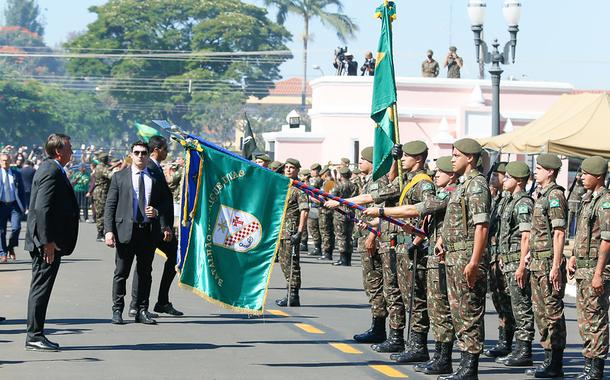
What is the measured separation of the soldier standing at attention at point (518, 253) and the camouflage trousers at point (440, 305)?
1.05 m

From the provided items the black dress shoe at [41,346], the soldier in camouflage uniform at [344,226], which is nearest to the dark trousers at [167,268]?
the black dress shoe at [41,346]

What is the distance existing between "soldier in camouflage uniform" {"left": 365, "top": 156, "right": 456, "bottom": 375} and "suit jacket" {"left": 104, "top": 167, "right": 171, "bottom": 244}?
11.4ft

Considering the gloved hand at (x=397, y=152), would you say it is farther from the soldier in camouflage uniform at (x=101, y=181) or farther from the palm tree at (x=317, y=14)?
the palm tree at (x=317, y=14)

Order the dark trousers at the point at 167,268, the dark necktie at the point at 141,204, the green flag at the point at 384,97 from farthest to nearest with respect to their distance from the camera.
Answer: the dark trousers at the point at 167,268
the dark necktie at the point at 141,204
the green flag at the point at 384,97

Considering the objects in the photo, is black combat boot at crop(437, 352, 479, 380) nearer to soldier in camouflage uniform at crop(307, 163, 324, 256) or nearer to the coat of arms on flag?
the coat of arms on flag

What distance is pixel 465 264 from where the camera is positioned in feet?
35.8

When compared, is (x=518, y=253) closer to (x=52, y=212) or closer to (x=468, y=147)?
(x=468, y=147)

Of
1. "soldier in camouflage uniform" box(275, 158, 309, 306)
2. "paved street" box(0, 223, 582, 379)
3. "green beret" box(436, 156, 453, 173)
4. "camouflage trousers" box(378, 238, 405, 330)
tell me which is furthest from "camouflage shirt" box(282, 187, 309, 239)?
"green beret" box(436, 156, 453, 173)

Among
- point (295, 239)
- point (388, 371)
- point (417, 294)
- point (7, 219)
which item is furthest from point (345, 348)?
point (7, 219)

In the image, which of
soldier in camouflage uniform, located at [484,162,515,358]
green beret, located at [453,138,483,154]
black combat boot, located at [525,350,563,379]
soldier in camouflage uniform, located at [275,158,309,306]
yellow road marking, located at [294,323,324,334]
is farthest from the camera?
soldier in camouflage uniform, located at [275,158,309,306]

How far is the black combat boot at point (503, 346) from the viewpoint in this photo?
12.8 metres

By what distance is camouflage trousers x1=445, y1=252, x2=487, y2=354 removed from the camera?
10875 millimetres

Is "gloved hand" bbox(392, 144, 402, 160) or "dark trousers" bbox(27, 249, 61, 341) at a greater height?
"gloved hand" bbox(392, 144, 402, 160)

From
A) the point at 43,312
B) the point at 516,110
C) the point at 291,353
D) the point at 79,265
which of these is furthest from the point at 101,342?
the point at 516,110
